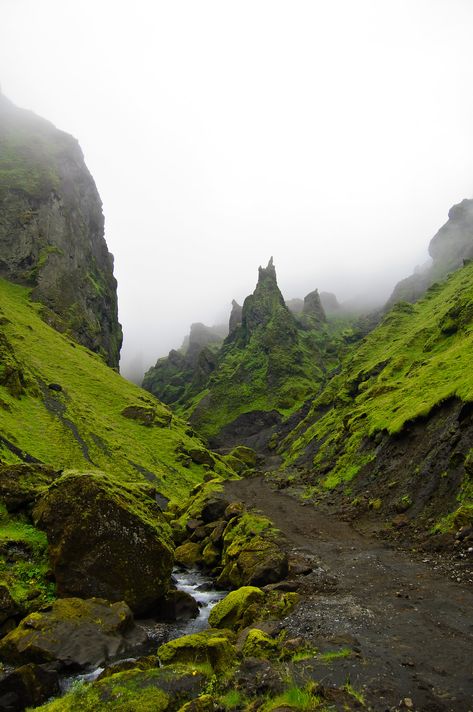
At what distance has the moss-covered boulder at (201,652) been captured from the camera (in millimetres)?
16312

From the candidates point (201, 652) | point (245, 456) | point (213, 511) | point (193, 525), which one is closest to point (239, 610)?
point (201, 652)

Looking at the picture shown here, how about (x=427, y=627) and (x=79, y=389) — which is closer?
(x=427, y=627)

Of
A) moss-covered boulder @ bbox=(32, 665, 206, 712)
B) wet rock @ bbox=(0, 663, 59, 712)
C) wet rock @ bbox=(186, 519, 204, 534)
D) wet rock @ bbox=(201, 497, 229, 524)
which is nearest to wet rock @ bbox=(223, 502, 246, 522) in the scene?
wet rock @ bbox=(201, 497, 229, 524)

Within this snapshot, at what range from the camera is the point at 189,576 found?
36.6 meters

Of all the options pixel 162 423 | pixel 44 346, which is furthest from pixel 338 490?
pixel 44 346

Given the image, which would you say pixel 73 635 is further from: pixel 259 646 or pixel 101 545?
pixel 259 646

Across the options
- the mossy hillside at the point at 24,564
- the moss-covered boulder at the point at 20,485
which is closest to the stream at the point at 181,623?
the mossy hillside at the point at 24,564

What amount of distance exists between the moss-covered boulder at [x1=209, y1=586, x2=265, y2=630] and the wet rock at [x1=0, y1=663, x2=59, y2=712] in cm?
895

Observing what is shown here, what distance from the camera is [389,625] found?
18.9 metres

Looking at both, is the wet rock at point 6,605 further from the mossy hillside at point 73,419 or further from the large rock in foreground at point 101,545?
the mossy hillside at point 73,419

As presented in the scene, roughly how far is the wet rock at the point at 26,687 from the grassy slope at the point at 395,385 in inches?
1168

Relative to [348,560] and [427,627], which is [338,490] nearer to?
[348,560]

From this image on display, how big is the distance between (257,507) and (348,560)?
30.2 m

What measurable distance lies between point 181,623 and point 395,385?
71.3 meters
